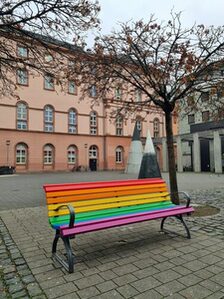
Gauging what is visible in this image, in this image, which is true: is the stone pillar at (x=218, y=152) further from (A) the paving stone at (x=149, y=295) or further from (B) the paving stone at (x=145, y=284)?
(A) the paving stone at (x=149, y=295)

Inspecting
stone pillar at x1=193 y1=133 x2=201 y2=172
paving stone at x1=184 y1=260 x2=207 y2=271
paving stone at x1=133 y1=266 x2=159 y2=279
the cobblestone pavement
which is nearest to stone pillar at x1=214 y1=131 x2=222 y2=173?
stone pillar at x1=193 y1=133 x2=201 y2=172

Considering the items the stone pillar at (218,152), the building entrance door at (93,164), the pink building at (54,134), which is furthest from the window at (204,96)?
the building entrance door at (93,164)

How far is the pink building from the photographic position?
3666 centimetres

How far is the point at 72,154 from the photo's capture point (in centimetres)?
4206

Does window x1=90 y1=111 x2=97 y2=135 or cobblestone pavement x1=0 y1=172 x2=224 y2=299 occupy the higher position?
window x1=90 y1=111 x2=97 y2=135

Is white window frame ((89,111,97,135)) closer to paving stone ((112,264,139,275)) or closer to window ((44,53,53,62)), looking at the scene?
window ((44,53,53,62))

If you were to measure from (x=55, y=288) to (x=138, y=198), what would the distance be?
2.24 metres

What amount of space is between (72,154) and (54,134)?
14.1ft

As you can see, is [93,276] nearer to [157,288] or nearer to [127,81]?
[157,288]

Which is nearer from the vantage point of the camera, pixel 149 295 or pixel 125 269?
pixel 149 295

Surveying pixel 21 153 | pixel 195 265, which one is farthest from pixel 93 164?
pixel 195 265

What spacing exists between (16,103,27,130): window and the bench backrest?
35243 millimetres

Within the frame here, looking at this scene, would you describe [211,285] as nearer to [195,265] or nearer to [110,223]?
[195,265]

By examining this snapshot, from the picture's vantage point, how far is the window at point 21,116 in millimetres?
37469
